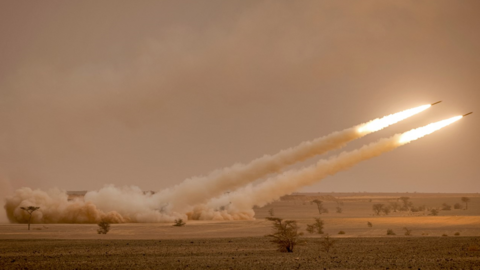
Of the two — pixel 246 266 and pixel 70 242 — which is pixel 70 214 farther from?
pixel 246 266

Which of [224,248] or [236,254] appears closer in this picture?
[236,254]

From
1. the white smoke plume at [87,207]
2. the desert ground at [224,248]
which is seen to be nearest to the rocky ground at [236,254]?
the desert ground at [224,248]

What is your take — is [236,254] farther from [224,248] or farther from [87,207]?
[87,207]

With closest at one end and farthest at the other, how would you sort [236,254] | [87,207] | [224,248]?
[236,254]
[224,248]
[87,207]

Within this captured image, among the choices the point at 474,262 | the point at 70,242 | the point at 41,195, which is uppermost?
the point at 41,195

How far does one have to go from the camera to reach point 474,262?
2797 cm

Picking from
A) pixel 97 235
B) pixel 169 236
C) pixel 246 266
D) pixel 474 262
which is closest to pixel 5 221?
pixel 97 235

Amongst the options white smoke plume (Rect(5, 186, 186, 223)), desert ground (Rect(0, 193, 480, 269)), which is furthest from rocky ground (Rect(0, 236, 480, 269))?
white smoke plume (Rect(5, 186, 186, 223))

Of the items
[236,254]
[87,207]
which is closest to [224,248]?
[236,254]

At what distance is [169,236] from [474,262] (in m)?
25.5

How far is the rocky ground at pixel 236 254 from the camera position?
27.4 m

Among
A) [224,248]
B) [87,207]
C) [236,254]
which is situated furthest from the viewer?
[87,207]

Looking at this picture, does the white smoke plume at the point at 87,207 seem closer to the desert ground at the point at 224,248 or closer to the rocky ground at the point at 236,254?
the desert ground at the point at 224,248

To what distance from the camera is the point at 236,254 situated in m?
32.5
